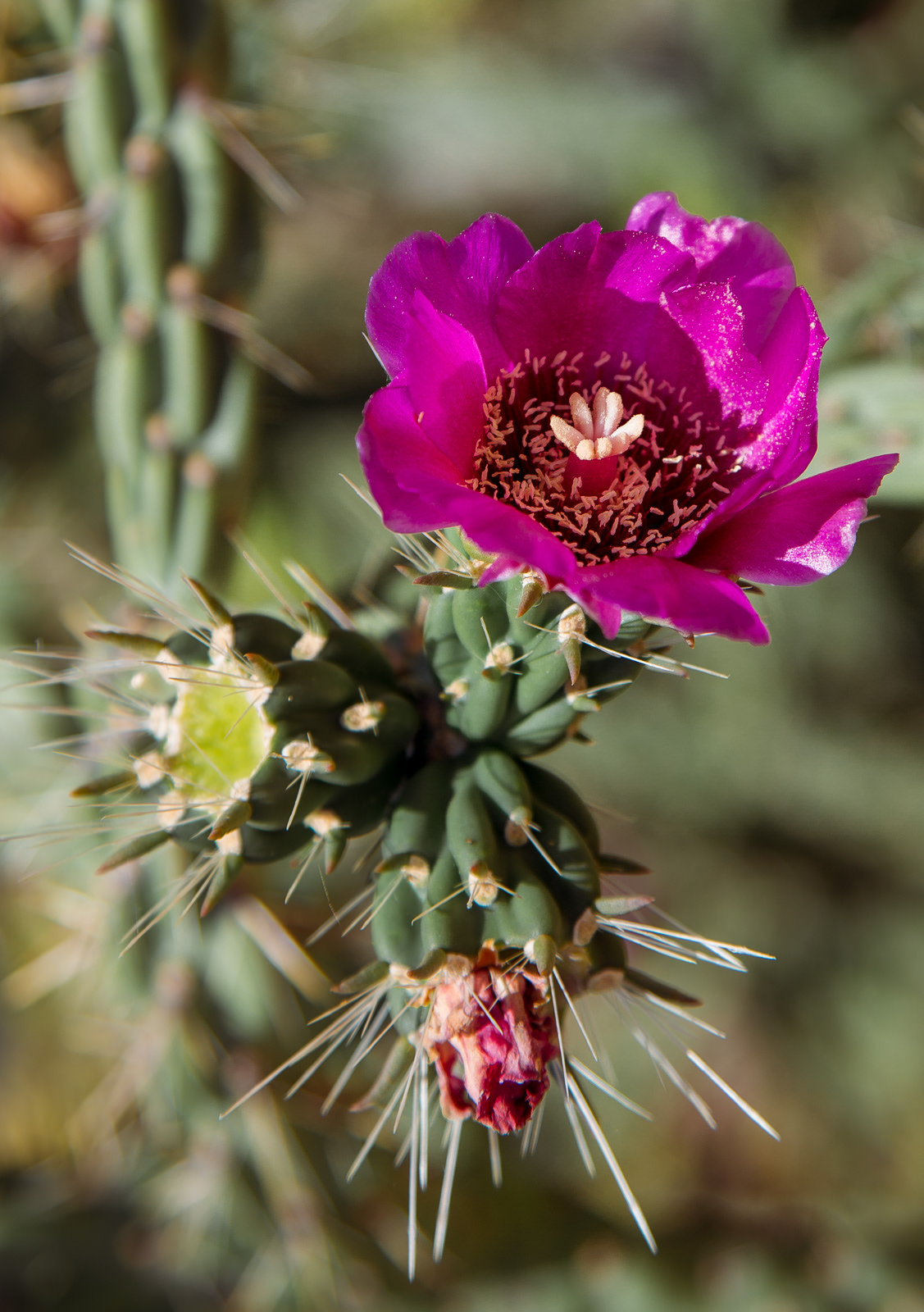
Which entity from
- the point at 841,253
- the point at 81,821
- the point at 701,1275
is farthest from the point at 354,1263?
the point at 841,253

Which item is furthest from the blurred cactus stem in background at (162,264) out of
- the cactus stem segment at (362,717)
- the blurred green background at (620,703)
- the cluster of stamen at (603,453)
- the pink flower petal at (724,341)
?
the pink flower petal at (724,341)

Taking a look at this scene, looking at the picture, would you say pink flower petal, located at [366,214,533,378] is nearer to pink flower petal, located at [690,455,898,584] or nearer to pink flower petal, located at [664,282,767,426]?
pink flower petal, located at [664,282,767,426]

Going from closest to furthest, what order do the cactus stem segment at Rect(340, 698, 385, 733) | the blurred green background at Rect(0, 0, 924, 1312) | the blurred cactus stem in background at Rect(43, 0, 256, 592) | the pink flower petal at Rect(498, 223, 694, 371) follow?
the pink flower petal at Rect(498, 223, 694, 371), the cactus stem segment at Rect(340, 698, 385, 733), the blurred cactus stem in background at Rect(43, 0, 256, 592), the blurred green background at Rect(0, 0, 924, 1312)

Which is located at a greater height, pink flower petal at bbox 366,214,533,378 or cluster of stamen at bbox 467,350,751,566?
pink flower petal at bbox 366,214,533,378

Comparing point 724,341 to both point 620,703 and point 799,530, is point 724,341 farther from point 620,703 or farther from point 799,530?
point 620,703

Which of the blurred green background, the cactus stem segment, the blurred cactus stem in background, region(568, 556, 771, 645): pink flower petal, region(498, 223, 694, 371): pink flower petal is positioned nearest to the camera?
region(568, 556, 771, 645): pink flower petal

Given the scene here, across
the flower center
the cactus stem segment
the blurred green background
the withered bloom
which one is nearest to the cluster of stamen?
the flower center

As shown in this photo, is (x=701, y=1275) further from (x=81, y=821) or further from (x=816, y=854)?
(x=81, y=821)
